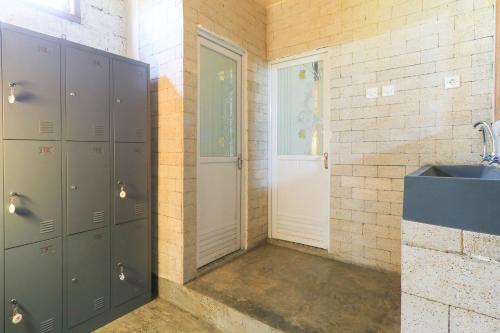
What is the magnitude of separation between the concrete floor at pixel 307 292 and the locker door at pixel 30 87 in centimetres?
164

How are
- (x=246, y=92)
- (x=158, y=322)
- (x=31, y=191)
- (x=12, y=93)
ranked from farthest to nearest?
(x=246, y=92) < (x=158, y=322) < (x=31, y=191) < (x=12, y=93)

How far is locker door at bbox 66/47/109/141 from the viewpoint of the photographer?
1848 mm

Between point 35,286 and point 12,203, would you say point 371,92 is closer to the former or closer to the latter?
point 12,203

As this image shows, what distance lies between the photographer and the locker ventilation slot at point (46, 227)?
1.73 m

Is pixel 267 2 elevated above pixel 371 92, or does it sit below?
above

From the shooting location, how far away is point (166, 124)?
2.42 meters

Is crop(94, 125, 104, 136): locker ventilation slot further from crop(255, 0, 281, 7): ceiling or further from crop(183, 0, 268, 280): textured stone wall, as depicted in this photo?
crop(255, 0, 281, 7): ceiling

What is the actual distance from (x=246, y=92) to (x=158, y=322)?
93.1 inches

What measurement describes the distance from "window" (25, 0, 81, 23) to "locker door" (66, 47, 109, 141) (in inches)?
24.2

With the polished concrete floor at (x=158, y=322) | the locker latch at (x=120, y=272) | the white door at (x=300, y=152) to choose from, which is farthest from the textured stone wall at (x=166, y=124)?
the white door at (x=300, y=152)

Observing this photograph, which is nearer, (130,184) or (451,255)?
(451,255)

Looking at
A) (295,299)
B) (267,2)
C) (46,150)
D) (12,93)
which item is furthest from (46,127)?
(267,2)

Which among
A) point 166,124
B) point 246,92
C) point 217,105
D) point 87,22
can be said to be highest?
point 87,22

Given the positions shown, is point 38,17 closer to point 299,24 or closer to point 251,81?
point 251,81
